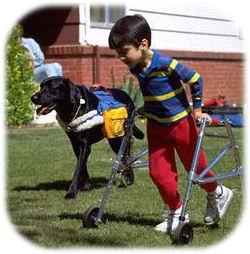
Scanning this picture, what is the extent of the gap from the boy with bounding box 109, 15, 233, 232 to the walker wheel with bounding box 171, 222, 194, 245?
28 centimetres

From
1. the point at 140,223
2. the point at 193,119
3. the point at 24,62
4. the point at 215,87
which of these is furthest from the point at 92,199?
the point at 215,87

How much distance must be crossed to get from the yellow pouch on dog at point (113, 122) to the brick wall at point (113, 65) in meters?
7.62

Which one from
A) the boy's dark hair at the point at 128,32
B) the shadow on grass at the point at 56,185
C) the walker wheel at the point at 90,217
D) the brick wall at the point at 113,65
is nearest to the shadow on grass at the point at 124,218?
the walker wheel at the point at 90,217

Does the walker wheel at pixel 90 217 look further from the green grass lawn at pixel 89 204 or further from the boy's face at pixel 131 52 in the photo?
the boy's face at pixel 131 52

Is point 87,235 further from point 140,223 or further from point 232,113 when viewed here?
point 232,113

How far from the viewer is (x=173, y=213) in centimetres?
541

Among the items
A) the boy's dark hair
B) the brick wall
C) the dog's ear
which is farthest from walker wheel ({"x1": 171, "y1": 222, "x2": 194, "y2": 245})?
the brick wall

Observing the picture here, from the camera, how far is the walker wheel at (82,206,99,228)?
547 cm

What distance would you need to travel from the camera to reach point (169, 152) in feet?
18.0

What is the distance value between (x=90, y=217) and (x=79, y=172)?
1.44m

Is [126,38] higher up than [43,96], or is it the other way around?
[126,38]

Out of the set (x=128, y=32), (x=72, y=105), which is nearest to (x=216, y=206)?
(x=128, y=32)

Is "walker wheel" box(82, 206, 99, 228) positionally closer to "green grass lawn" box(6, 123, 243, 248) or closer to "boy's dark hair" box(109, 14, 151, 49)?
"green grass lawn" box(6, 123, 243, 248)

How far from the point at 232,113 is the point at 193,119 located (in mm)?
8917
